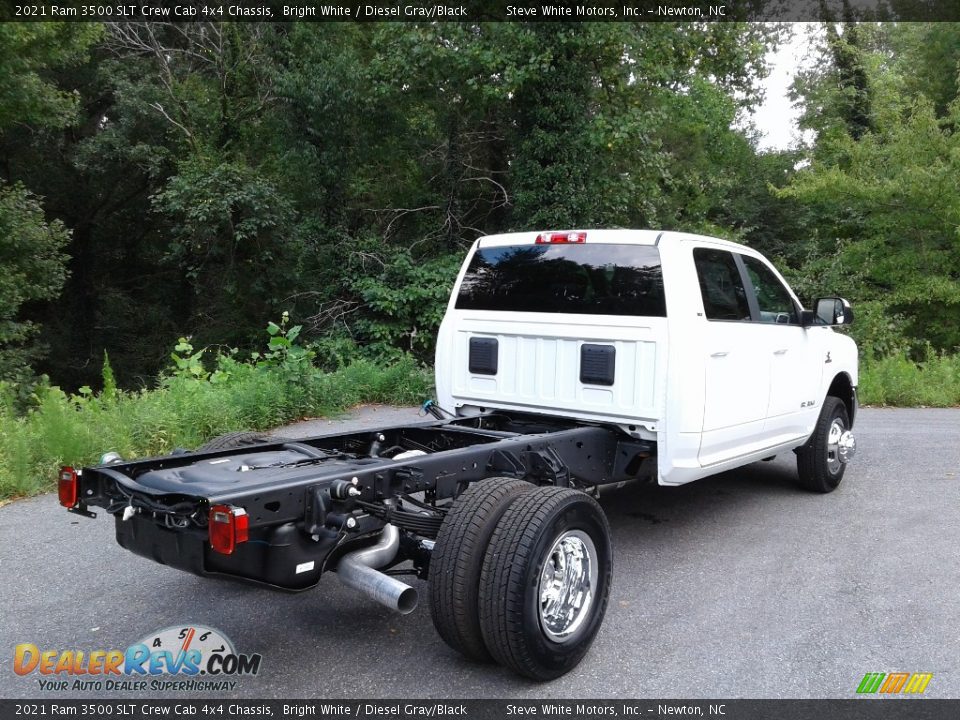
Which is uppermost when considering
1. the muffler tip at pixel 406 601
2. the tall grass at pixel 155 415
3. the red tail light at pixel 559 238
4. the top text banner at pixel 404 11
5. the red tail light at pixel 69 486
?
the top text banner at pixel 404 11

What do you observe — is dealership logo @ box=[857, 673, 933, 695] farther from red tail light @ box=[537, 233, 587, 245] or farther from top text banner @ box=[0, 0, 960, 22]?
top text banner @ box=[0, 0, 960, 22]

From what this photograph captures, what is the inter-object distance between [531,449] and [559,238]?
5.45 feet

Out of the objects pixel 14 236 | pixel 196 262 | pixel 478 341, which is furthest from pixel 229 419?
pixel 196 262

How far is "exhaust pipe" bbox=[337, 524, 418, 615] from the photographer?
11.4ft

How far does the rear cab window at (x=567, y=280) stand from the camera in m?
5.32

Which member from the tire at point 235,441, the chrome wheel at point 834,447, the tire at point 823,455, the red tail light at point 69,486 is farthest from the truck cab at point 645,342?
the red tail light at point 69,486

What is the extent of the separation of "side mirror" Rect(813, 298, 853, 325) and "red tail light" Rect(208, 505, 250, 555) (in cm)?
492

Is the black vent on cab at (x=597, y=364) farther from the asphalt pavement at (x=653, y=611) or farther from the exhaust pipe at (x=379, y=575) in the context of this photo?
the exhaust pipe at (x=379, y=575)

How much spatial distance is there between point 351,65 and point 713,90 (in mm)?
8459

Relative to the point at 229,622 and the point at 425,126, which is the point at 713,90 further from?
the point at 229,622

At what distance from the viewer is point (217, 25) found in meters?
20.4

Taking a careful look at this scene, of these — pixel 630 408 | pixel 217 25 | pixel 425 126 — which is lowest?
pixel 630 408

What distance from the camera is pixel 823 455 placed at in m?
6.96

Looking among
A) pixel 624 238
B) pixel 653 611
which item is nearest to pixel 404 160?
pixel 624 238
